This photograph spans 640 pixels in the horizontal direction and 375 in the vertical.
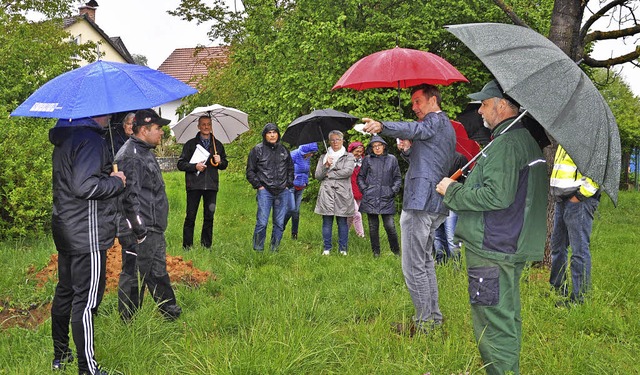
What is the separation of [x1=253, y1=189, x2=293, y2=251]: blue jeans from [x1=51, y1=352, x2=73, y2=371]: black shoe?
160 inches

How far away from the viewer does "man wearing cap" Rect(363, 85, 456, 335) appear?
438 cm

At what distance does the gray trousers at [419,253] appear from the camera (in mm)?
4410

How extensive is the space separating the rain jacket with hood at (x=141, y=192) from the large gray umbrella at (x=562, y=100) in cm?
293

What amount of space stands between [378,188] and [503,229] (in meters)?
4.86

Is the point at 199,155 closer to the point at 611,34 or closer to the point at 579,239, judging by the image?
the point at 579,239

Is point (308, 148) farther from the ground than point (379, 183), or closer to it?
farther from the ground

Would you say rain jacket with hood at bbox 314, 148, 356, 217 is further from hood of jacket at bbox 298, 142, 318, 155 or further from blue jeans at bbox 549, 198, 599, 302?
blue jeans at bbox 549, 198, 599, 302

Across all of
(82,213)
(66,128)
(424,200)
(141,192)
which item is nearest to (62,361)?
(82,213)

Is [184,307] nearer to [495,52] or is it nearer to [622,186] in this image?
[495,52]

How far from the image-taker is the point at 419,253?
441 centimetres

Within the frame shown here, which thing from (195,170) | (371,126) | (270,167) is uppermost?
(371,126)

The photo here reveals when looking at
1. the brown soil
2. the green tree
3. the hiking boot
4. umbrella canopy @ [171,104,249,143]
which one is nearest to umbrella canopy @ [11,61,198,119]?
the brown soil

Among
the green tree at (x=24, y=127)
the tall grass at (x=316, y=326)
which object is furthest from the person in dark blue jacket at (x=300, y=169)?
the green tree at (x=24, y=127)

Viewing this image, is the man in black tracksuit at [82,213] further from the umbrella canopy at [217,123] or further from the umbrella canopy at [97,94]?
the umbrella canopy at [217,123]
